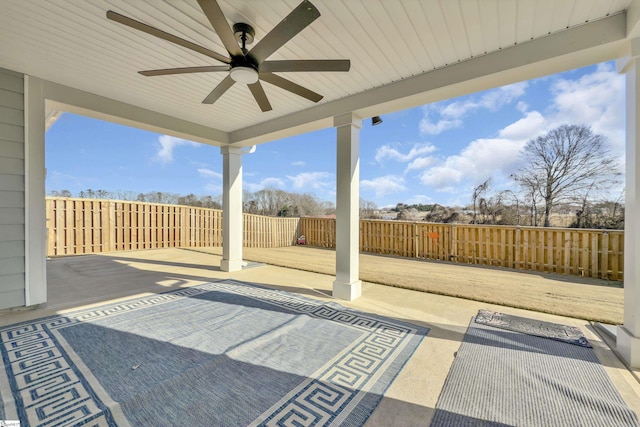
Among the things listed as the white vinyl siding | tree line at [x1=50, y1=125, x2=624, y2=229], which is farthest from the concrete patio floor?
tree line at [x1=50, y1=125, x2=624, y2=229]

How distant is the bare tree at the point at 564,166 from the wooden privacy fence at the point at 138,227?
31.0 feet

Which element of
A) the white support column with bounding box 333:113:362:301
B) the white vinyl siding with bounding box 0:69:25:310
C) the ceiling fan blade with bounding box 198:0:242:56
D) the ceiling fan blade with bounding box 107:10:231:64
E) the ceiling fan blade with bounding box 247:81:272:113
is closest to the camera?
the ceiling fan blade with bounding box 198:0:242:56

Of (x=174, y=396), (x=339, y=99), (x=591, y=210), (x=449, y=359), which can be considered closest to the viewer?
(x=174, y=396)

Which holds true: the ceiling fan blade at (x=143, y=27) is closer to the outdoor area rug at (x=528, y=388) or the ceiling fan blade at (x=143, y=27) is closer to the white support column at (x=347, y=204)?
the white support column at (x=347, y=204)

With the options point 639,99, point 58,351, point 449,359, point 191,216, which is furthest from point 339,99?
point 191,216

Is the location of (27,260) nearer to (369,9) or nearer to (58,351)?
(58,351)

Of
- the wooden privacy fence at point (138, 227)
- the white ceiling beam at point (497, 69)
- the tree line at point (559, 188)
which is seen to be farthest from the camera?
the tree line at point (559, 188)

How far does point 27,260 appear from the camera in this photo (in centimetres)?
288

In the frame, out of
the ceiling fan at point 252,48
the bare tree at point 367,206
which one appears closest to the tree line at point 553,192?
the bare tree at point 367,206

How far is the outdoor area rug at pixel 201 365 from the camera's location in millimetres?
1428

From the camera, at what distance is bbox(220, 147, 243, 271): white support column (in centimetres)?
499

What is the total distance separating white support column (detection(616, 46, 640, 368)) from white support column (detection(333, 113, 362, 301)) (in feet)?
7.86

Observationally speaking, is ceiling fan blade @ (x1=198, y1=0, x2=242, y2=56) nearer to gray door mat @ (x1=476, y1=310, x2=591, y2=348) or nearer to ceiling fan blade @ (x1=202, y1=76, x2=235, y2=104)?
ceiling fan blade @ (x1=202, y1=76, x2=235, y2=104)

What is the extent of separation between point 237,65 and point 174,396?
7.57 feet
